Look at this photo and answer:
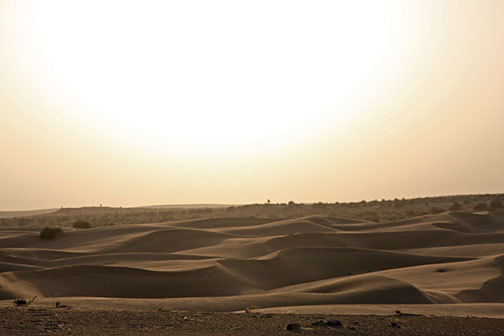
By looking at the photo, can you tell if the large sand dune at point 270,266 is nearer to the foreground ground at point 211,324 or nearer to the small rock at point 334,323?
the foreground ground at point 211,324

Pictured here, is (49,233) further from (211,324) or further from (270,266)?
(211,324)

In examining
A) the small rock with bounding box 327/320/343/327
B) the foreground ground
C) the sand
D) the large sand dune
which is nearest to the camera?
the foreground ground

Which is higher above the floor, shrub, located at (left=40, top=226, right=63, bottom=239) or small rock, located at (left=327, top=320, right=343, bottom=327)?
shrub, located at (left=40, top=226, right=63, bottom=239)

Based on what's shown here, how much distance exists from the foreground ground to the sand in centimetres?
113

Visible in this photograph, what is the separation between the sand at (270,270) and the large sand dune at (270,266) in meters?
0.04

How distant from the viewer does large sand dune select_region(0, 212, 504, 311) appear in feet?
47.5

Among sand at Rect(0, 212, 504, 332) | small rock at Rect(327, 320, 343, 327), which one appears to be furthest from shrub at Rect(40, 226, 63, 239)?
small rock at Rect(327, 320, 343, 327)

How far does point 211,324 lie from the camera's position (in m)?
9.16

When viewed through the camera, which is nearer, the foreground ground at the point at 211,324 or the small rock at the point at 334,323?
the foreground ground at the point at 211,324

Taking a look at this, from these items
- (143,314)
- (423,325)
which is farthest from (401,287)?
(143,314)

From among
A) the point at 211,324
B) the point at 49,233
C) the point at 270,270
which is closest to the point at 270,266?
the point at 270,270

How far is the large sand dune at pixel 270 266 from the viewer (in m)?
14.5

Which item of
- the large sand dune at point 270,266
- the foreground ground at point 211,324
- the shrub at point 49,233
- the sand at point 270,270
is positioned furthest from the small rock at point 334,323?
the shrub at point 49,233

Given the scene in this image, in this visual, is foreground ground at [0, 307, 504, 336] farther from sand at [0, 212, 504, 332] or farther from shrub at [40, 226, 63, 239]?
shrub at [40, 226, 63, 239]
